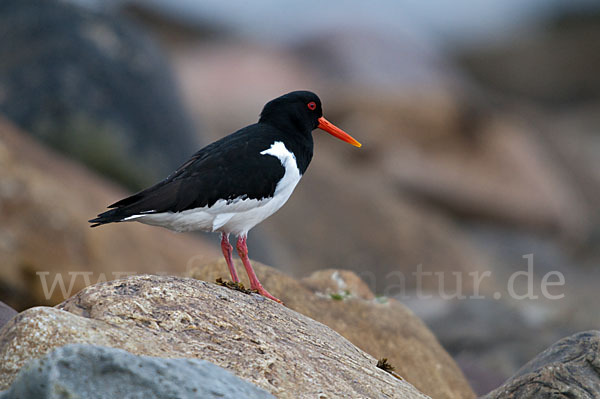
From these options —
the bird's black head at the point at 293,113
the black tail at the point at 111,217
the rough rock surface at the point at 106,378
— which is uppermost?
the bird's black head at the point at 293,113

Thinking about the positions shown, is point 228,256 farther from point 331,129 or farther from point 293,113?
point 331,129

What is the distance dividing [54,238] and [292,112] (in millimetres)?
3365

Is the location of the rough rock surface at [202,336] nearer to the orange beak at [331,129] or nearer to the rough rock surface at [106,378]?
the rough rock surface at [106,378]

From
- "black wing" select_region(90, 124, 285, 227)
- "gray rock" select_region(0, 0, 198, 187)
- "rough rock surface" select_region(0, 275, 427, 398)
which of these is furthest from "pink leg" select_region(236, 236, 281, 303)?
"gray rock" select_region(0, 0, 198, 187)

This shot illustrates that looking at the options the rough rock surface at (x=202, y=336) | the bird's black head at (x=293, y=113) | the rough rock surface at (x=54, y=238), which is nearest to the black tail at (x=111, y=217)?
the rough rock surface at (x=202, y=336)

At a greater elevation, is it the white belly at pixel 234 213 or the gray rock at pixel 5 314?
the white belly at pixel 234 213

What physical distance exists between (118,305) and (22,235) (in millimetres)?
4813

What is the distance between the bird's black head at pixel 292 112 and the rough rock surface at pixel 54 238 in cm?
300

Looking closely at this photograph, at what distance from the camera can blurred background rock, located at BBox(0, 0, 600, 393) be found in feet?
32.7

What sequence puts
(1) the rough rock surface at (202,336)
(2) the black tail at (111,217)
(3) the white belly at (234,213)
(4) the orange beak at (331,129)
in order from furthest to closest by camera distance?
(4) the orange beak at (331,129)
(3) the white belly at (234,213)
(2) the black tail at (111,217)
(1) the rough rock surface at (202,336)

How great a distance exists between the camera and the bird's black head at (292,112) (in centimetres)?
717

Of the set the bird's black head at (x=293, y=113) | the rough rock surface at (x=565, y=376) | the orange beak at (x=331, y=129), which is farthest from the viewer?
the orange beak at (x=331, y=129)

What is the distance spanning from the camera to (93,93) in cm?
1212

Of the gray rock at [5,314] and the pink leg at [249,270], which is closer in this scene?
the gray rock at [5,314]
